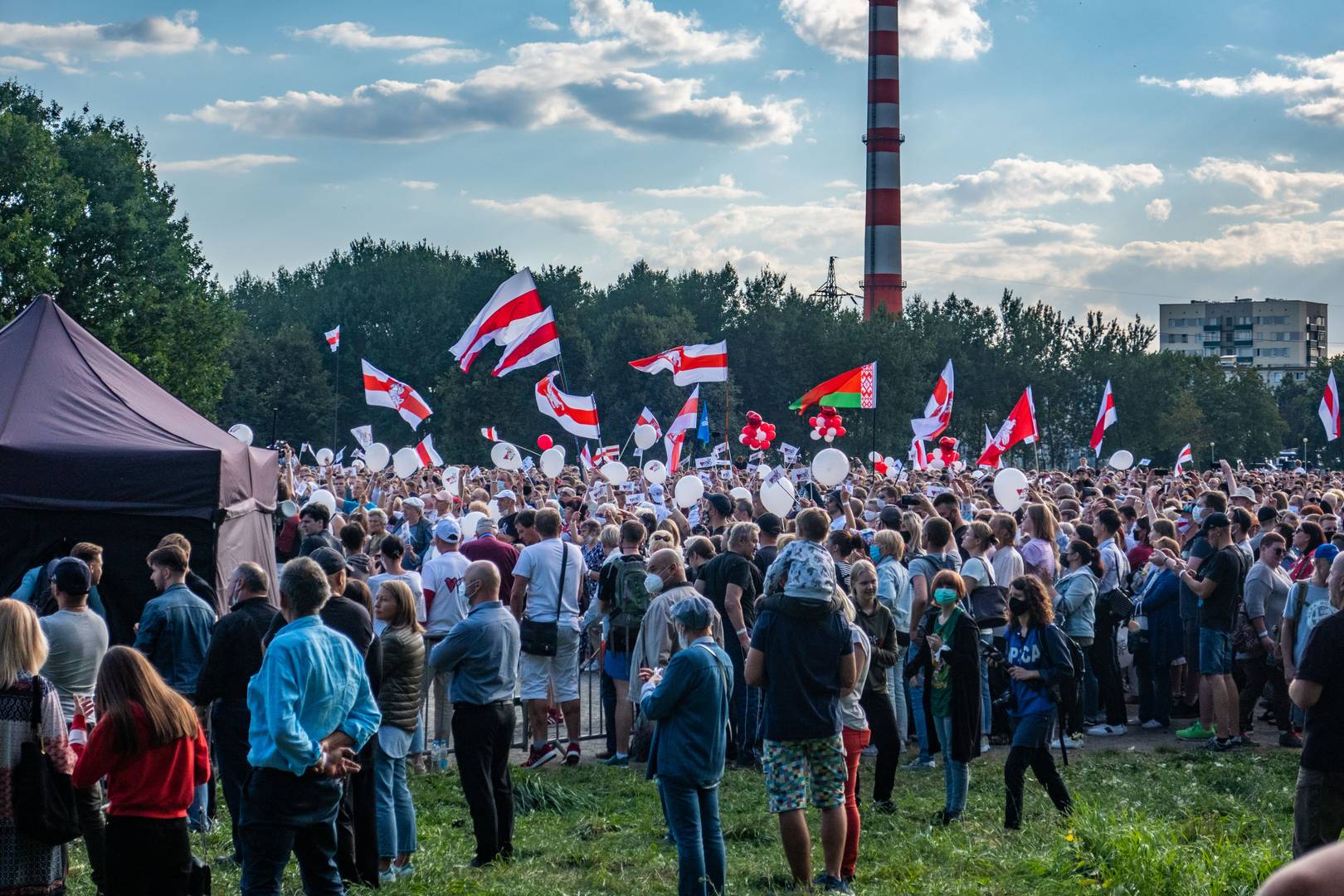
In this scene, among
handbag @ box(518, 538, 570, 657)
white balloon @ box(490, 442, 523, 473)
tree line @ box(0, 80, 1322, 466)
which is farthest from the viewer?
tree line @ box(0, 80, 1322, 466)

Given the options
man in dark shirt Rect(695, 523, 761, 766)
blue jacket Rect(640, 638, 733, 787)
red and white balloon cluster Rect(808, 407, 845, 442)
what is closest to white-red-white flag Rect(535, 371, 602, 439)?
red and white balloon cluster Rect(808, 407, 845, 442)

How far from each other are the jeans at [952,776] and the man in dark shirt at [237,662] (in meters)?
4.28

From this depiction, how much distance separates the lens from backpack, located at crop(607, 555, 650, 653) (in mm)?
10633

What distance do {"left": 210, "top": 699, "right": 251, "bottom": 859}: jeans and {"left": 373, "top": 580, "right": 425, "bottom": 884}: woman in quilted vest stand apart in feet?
2.40

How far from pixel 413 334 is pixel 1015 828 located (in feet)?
232

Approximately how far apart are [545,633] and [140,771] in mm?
5216

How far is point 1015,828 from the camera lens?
8445 millimetres

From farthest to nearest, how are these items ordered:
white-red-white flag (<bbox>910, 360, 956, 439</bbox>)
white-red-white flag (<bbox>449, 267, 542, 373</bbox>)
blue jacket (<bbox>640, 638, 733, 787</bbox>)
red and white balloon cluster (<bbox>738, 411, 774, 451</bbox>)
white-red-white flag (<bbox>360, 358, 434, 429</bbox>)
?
white-red-white flag (<bbox>910, 360, 956, 439</bbox>) → red and white balloon cluster (<bbox>738, 411, 774, 451</bbox>) → white-red-white flag (<bbox>360, 358, 434, 429</bbox>) → white-red-white flag (<bbox>449, 267, 542, 373</bbox>) → blue jacket (<bbox>640, 638, 733, 787</bbox>)

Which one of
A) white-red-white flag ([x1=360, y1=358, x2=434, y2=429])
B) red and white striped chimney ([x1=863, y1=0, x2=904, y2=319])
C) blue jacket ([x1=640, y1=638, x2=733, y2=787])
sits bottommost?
blue jacket ([x1=640, y1=638, x2=733, y2=787])

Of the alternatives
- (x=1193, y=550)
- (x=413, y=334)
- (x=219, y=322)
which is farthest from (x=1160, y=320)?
(x=1193, y=550)

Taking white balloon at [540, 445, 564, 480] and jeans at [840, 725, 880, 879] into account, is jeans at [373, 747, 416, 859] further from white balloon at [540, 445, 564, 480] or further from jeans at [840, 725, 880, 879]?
white balloon at [540, 445, 564, 480]

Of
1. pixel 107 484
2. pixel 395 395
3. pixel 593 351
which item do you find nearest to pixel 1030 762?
pixel 107 484

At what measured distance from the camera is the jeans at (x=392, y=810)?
7.59 m

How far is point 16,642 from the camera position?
5.82 meters
